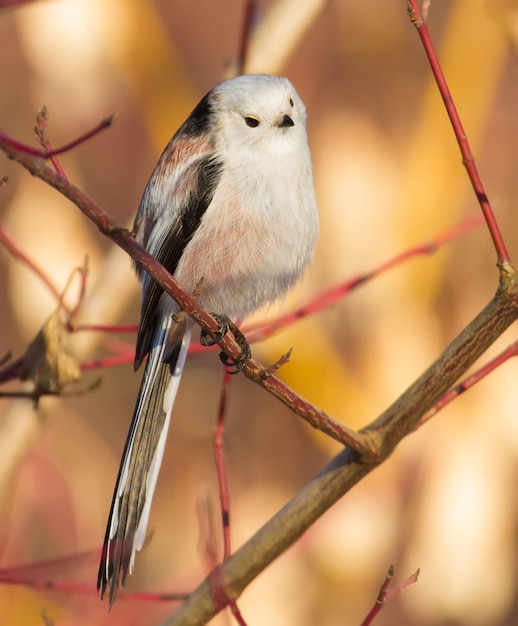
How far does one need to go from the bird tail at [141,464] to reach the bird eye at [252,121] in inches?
15.8

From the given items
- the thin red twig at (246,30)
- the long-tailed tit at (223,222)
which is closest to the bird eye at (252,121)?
the long-tailed tit at (223,222)

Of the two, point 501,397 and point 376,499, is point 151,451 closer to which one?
point 376,499

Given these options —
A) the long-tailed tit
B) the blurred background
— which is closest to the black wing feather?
the long-tailed tit

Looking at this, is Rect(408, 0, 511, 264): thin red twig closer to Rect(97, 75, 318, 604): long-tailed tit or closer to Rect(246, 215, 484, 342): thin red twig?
Rect(246, 215, 484, 342): thin red twig

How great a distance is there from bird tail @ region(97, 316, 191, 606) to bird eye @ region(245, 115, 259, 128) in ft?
1.32

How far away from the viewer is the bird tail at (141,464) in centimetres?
133

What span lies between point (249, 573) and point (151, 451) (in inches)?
15.1

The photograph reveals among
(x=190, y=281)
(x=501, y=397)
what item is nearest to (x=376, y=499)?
(x=501, y=397)

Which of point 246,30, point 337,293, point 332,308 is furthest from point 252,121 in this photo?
point 332,308

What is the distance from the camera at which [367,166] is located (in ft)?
11.2

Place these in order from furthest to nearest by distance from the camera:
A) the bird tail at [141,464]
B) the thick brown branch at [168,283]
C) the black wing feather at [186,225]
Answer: the black wing feather at [186,225] < the bird tail at [141,464] < the thick brown branch at [168,283]

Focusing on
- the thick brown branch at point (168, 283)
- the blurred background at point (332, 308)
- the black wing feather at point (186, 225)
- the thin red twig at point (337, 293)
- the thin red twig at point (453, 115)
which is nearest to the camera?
the thick brown branch at point (168, 283)

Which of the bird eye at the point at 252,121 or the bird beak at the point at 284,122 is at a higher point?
the bird eye at the point at 252,121

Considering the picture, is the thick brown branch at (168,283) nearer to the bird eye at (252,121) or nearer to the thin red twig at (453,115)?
the thin red twig at (453,115)
